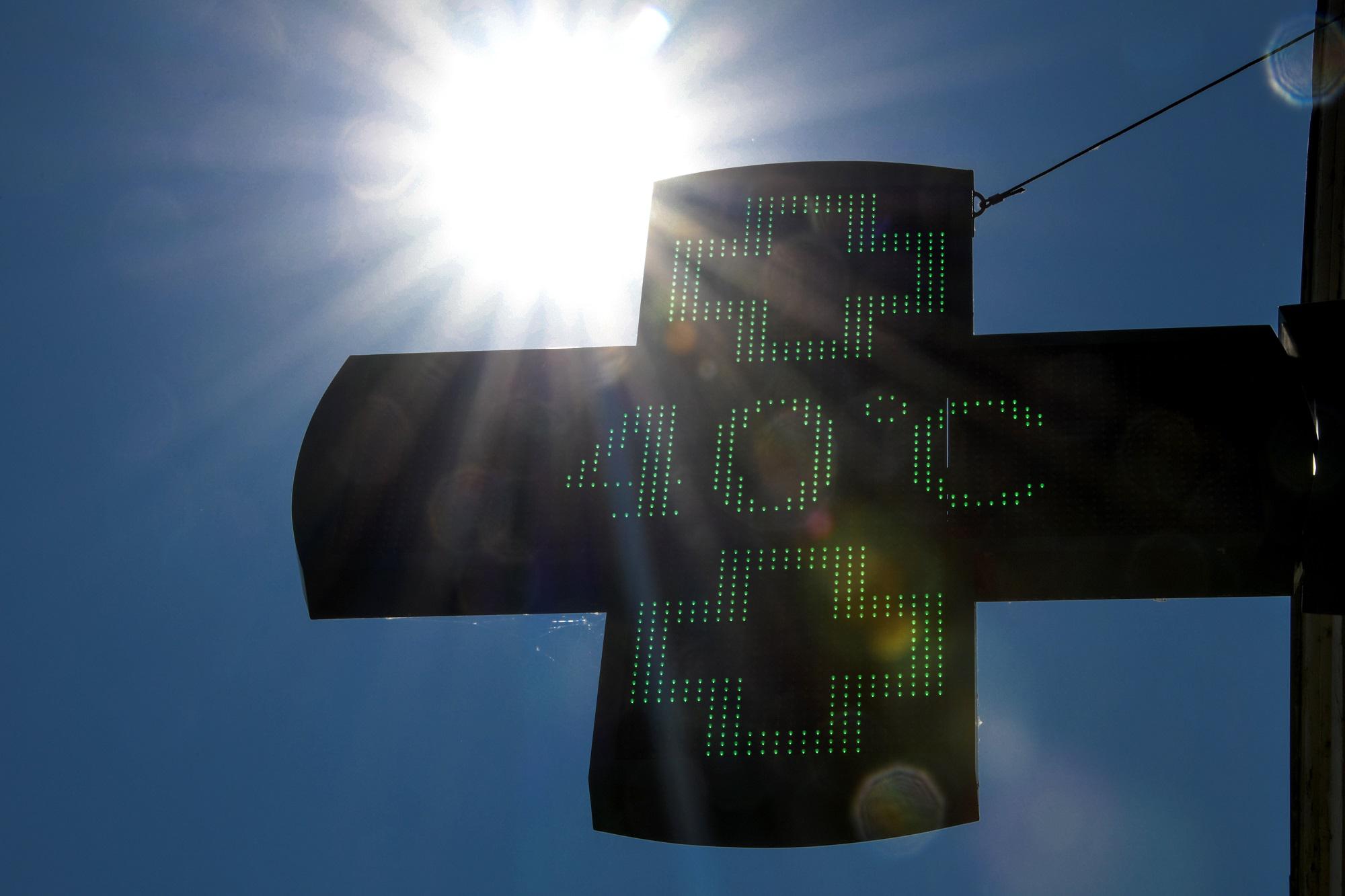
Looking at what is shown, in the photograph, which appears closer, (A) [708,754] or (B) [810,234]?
(A) [708,754]

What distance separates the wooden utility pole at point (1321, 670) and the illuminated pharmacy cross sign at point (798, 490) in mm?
1942

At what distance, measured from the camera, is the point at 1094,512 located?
249 centimetres

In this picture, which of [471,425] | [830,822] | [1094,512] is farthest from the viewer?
[471,425]

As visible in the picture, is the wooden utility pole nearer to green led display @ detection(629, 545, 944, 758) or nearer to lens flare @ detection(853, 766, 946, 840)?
green led display @ detection(629, 545, 944, 758)

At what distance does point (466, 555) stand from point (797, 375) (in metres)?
1.05

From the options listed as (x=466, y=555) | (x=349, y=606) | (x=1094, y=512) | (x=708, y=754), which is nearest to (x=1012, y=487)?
(x=1094, y=512)

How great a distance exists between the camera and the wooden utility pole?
3.89 metres

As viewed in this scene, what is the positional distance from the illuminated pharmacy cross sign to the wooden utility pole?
6.37ft

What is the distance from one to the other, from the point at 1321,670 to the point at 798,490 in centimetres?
305

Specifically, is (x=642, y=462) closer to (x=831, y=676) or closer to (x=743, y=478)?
(x=743, y=478)

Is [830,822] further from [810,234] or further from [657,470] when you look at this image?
[810,234]

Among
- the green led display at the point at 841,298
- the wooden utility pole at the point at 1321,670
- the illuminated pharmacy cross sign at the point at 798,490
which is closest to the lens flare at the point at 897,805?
Result: the illuminated pharmacy cross sign at the point at 798,490

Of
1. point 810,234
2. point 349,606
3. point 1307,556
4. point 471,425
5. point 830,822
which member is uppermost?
point 810,234

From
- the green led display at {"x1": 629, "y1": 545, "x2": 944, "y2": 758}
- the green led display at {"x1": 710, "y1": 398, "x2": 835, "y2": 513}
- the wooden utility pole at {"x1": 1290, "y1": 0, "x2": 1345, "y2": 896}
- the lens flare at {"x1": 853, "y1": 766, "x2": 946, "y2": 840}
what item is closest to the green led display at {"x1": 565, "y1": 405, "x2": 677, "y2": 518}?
the green led display at {"x1": 710, "y1": 398, "x2": 835, "y2": 513}
